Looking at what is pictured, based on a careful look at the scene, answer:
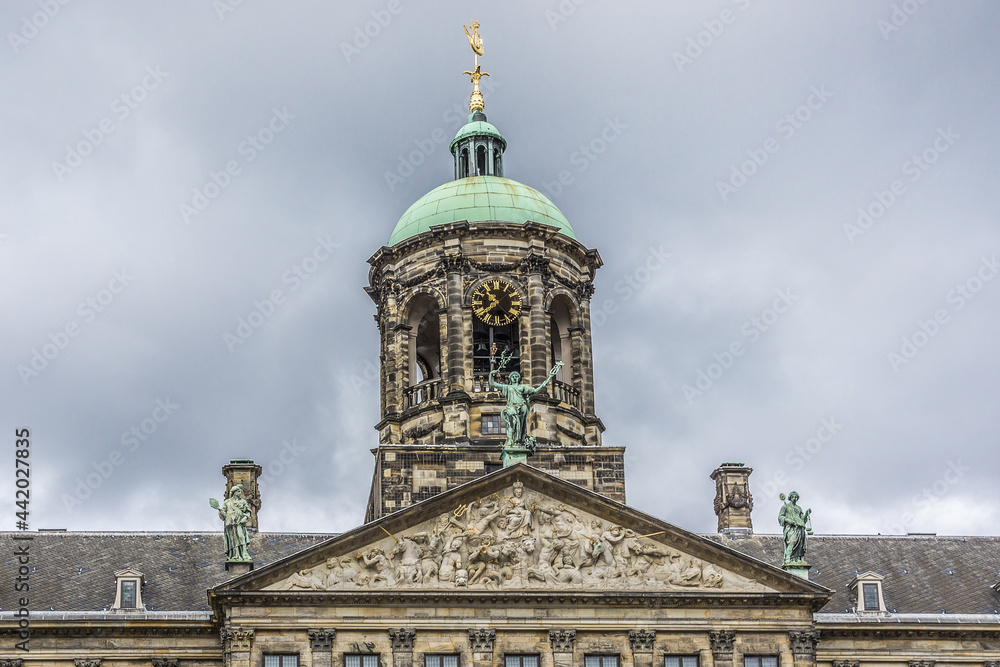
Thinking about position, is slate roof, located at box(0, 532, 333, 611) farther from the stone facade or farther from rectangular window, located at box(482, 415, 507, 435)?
rectangular window, located at box(482, 415, 507, 435)

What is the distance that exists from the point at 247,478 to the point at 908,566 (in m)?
18.5

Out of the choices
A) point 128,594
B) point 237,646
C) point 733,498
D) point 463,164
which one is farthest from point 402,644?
point 463,164

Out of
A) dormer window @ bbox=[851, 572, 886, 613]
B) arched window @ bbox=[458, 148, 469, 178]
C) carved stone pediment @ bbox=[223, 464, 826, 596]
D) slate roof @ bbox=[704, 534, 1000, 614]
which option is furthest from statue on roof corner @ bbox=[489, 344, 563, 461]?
arched window @ bbox=[458, 148, 469, 178]

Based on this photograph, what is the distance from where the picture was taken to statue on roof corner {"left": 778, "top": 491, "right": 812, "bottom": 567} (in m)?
47.5

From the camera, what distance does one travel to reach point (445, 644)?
45719 mm

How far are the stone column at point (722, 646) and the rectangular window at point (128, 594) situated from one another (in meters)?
14.3

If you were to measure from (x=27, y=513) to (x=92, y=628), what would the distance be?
4.22m

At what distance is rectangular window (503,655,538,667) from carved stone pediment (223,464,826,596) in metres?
1.61

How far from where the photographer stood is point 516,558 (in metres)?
46.5

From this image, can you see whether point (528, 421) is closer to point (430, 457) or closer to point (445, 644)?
point (430, 457)

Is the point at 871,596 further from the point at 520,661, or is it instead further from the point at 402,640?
the point at 402,640

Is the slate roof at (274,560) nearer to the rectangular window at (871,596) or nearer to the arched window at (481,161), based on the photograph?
the rectangular window at (871,596)

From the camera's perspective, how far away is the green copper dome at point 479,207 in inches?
2119

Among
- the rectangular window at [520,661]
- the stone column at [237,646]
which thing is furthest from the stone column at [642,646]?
the stone column at [237,646]
